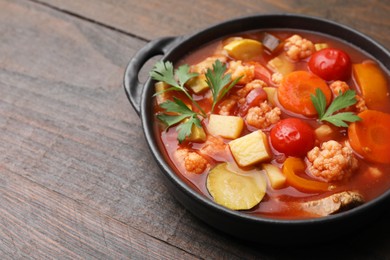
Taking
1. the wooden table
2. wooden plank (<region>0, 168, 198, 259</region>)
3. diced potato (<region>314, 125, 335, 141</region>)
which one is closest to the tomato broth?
diced potato (<region>314, 125, 335, 141</region>)

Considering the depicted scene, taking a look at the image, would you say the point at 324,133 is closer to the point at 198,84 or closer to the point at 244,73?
the point at 244,73

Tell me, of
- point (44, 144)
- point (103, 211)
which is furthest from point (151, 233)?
point (44, 144)

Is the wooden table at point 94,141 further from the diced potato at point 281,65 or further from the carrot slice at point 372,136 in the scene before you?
the diced potato at point 281,65

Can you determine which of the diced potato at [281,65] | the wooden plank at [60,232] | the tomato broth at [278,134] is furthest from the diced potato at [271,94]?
the wooden plank at [60,232]

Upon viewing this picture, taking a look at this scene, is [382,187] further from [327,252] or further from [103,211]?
[103,211]

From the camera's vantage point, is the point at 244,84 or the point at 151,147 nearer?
the point at 151,147

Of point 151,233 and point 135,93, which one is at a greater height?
point 135,93
